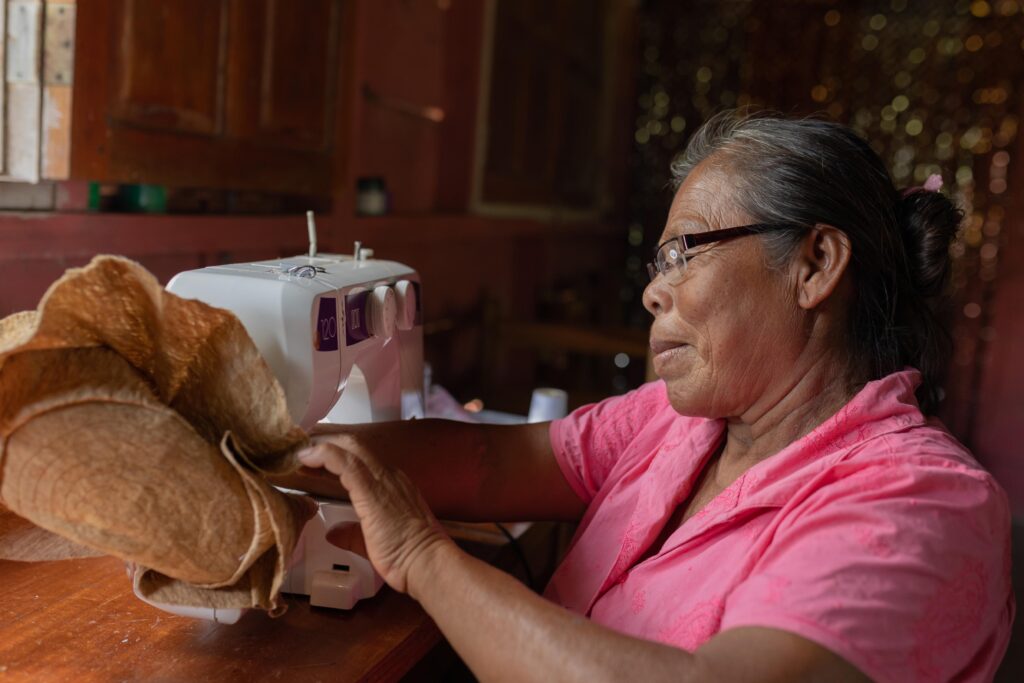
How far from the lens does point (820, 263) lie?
119 centimetres

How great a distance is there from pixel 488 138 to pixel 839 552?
2.85 metres

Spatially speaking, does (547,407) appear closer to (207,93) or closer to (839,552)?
(207,93)

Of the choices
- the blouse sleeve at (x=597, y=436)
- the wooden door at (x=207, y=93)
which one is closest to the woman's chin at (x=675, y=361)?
the blouse sleeve at (x=597, y=436)

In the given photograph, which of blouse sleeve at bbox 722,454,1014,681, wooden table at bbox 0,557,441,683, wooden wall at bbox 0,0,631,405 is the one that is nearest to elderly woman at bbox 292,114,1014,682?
blouse sleeve at bbox 722,454,1014,681

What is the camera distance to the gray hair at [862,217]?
1.18m

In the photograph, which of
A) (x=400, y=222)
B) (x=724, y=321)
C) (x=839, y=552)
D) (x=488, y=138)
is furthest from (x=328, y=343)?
(x=488, y=138)

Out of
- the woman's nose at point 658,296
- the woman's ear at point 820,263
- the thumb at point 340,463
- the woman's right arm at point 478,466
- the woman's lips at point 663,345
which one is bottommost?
the woman's right arm at point 478,466

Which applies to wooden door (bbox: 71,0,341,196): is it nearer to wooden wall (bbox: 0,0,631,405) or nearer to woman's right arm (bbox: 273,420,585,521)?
wooden wall (bbox: 0,0,631,405)

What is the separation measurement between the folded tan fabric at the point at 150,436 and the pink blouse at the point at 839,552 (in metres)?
0.48

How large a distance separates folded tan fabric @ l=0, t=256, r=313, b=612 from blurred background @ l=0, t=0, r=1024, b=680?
62cm

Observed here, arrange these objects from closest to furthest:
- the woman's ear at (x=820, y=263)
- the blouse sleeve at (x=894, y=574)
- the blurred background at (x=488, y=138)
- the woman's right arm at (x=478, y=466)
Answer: the blouse sleeve at (x=894, y=574) → the woman's ear at (x=820, y=263) → the woman's right arm at (x=478, y=466) → the blurred background at (x=488, y=138)

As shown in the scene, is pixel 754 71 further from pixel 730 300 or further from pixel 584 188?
pixel 730 300

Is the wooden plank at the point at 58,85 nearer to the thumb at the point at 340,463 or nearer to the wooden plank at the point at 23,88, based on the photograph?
the wooden plank at the point at 23,88

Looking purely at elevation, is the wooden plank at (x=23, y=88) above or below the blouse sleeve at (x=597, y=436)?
above
